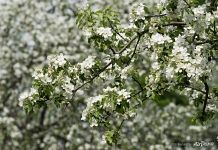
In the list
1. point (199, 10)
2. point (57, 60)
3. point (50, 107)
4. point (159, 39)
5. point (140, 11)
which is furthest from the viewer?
point (50, 107)

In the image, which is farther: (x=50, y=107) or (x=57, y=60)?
(x=50, y=107)

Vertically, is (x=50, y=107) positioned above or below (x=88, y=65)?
below

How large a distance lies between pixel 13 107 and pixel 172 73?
8.29m

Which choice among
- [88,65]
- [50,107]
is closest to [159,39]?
[88,65]

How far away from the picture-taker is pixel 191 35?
14.4ft

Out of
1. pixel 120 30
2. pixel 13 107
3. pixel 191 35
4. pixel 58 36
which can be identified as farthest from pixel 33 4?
pixel 191 35

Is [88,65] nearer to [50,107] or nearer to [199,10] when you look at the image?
[199,10]

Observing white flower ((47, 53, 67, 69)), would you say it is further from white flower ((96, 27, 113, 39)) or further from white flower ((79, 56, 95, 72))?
white flower ((96, 27, 113, 39))

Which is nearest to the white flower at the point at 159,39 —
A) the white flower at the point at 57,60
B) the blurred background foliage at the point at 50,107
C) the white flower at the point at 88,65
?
the white flower at the point at 88,65

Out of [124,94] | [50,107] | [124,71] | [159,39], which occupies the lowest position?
[50,107]

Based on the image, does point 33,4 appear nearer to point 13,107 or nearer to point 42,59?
point 42,59

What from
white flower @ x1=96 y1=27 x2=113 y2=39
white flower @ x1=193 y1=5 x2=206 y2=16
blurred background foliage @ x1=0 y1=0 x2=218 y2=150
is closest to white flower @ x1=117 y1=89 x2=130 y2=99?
white flower @ x1=96 y1=27 x2=113 y2=39

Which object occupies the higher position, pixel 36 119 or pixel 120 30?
pixel 120 30

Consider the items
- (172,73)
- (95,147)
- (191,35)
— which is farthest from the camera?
(95,147)
